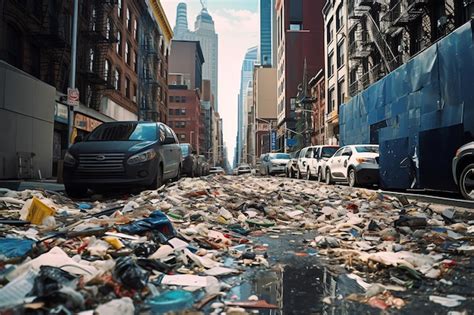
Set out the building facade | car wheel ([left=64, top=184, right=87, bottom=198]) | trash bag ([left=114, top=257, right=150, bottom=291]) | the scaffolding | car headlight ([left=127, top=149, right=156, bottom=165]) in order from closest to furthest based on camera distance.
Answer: trash bag ([left=114, top=257, right=150, bottom=291]), car headlight ([left=127, top=149, right=156, bottom=165]), car wheel ([left=64, top=184, right=87, bottom=198]), the building facade, the scaffolding

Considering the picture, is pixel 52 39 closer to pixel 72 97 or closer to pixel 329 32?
pixel 72 97

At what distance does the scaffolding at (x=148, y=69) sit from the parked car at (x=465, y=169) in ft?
133

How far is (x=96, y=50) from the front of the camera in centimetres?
2900

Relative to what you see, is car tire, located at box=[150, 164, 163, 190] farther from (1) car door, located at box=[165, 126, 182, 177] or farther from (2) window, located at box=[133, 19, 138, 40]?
(2) window, located at box=[133, 19, 138, 40]

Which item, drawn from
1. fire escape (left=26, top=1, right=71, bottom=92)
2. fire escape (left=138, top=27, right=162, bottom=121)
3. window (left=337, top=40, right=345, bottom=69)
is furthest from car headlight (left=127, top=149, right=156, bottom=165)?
fire escape (left=138, top=27, right=162, bottom=121)

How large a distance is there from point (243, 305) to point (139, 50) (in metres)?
45.1

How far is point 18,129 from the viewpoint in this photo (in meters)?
16.4

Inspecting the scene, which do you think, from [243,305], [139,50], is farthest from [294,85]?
[243,305]

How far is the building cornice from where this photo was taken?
170 feet

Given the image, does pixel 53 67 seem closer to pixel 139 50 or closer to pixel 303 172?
pixel 303 172

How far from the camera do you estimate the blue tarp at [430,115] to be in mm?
8797

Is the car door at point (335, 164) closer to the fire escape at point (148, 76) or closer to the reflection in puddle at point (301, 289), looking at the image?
the reflection in puddle at point (301, 289)

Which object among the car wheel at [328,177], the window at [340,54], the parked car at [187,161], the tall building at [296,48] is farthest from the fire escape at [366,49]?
the tall building at [296,48]

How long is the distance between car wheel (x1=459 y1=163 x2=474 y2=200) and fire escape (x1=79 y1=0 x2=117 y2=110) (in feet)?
77.9
